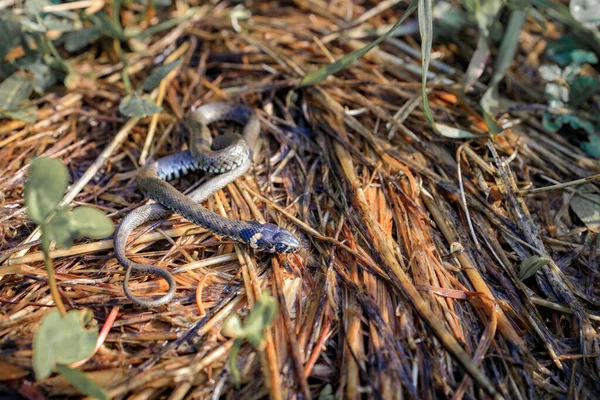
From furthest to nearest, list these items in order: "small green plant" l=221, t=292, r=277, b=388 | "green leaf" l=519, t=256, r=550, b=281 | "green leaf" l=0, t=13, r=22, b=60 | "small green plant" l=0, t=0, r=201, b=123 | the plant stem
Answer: "green leaf" l=0, t=13, r=22, b=60
"small green plant" l=0, t=0, r=201, b=123
"green leaf" l=519, t=256, r=550, b=281
the plant stem
"small green plant" l=221, t=292, r=277, b=388

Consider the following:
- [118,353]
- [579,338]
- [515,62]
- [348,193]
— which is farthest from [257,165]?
[515,62]

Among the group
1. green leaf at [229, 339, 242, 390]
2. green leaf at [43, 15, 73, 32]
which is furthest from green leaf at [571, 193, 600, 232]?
green leaf at [43, 15, 73, 32]

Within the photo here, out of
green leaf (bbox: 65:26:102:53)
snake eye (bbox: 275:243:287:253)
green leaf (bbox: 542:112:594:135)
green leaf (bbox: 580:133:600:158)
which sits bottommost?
green leaf (bbox: 580:133:600:158)

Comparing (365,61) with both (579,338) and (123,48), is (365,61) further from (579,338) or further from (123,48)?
(579,338)

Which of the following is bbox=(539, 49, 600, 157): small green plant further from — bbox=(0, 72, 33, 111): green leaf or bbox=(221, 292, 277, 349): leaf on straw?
bbox=(0, 72, 33, 111): green leaf

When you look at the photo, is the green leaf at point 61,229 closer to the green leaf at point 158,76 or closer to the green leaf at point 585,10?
the green leaf at point 158,76

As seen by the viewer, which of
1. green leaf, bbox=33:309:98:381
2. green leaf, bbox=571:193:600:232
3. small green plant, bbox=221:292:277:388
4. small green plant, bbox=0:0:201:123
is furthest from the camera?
small green plant, bbox=0:0:201:123
